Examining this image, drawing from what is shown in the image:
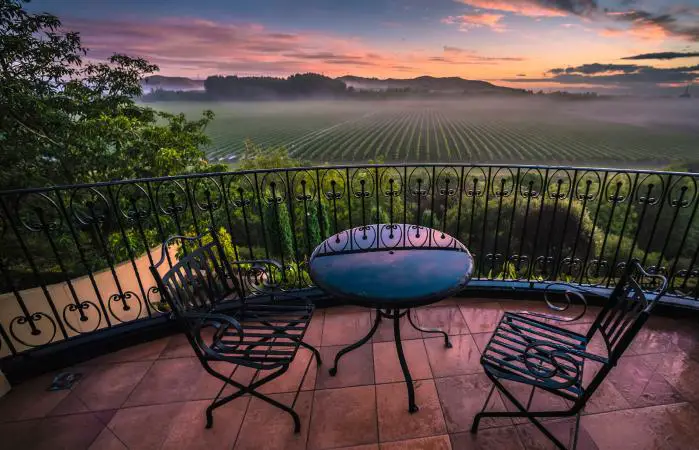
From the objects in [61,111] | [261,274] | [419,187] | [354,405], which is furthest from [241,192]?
[61,111]

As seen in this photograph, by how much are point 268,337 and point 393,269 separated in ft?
2.61

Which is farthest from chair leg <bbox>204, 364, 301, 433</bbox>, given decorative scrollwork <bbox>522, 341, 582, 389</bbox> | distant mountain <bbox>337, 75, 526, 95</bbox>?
distant mountain <bbox>337, 75, 526, 95</bbox>

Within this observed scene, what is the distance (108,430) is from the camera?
6.04ft

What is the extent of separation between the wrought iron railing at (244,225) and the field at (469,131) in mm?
36049

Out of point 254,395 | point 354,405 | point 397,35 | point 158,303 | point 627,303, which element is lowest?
point 158,303

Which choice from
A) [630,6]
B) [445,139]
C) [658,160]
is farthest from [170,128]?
[658,160]

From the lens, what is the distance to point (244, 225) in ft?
18.5

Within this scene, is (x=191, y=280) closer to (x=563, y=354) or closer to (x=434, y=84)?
(x=563, y=354)

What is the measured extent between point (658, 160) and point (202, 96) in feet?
258

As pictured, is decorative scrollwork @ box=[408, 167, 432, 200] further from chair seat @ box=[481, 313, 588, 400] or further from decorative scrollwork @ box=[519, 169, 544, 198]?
chair seat @ box=[481, 313, 588, 400]

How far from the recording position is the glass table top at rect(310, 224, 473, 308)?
1.64 m

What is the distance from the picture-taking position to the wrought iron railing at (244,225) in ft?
7.48

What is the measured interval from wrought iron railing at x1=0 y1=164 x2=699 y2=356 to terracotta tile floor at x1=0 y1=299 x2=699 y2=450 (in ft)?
1.48

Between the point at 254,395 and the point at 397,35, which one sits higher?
the point at 397,35
